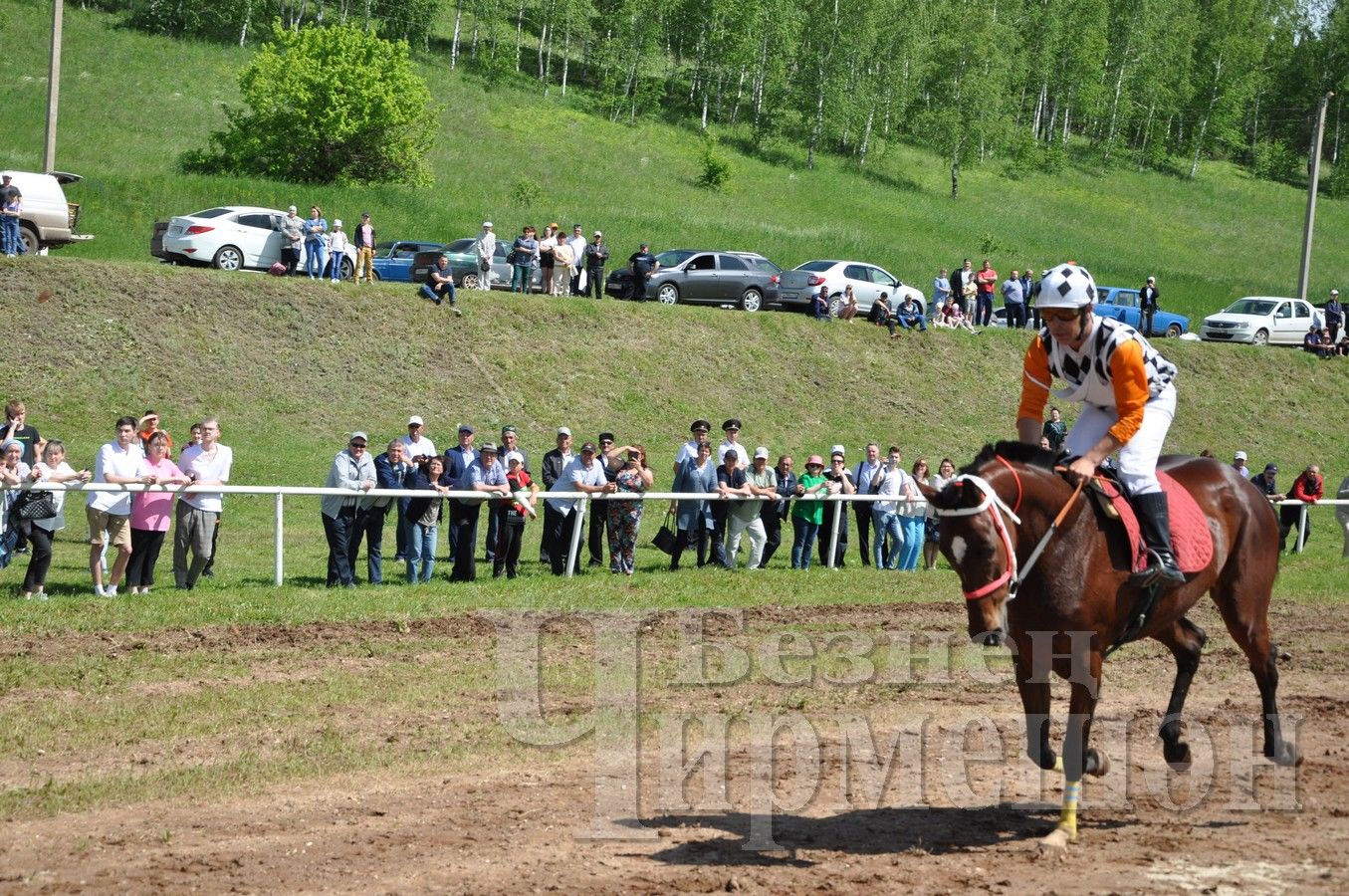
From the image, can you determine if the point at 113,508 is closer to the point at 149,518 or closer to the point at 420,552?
the point at 149,518

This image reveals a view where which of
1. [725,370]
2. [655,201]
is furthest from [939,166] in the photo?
[725,370]

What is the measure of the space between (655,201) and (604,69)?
2014 centimetres

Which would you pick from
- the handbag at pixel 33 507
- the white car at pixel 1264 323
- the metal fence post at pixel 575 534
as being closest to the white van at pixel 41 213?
the handbag at pixel 33 507

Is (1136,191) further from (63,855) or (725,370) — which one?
(63,855)

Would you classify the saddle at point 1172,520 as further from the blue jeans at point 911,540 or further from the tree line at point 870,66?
the tree line at point 870,66

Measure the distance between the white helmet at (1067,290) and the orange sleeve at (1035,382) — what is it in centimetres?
52

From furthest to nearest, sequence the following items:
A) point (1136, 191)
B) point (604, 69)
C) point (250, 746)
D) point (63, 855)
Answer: point (1136, 191)
point (604, 69)
point (250, 746)
point (63, 855)

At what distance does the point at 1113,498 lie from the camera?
780 cm

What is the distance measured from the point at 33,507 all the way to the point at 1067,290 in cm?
1075

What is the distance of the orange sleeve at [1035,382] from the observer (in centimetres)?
816

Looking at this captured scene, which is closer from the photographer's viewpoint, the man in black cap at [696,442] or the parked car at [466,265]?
the man in black cap at [696,442]

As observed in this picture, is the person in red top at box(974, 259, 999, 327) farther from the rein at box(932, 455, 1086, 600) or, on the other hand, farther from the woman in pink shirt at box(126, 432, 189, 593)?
the rein at box(932, 455, 1086, 600)

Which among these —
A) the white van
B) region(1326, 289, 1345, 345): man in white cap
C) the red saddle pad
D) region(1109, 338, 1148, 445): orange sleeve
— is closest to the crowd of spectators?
the red saddle pad

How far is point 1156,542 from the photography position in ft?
25.6
